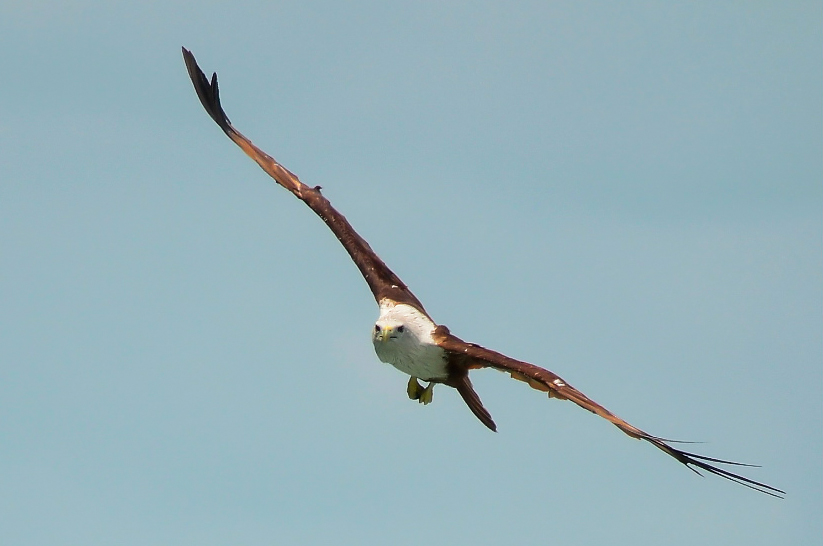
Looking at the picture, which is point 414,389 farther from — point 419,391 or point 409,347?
point 409,347

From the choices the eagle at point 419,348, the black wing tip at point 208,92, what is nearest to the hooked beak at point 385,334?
the eagle at point 419,348

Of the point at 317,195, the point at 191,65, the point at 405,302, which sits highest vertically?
the point at 191,65

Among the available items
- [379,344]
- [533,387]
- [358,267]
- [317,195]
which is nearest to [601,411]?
[533,387]

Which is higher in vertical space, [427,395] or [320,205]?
[320,205]

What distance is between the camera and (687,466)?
1302 centimetres

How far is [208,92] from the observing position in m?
21.3

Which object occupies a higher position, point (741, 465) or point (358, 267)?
point (358, 267)

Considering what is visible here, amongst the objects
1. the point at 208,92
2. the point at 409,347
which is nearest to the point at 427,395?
the point at 409,347

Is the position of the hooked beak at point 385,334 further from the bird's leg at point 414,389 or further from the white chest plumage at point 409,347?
the bird's leg at point 414,389

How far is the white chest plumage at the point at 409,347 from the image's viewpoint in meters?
16.4

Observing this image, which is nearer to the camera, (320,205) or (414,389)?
(414,389)

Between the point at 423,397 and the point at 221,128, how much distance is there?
20.6 ft

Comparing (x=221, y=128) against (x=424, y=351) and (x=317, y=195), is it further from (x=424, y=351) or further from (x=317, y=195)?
(x=424, y=351)

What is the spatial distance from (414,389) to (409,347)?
3.92ft
